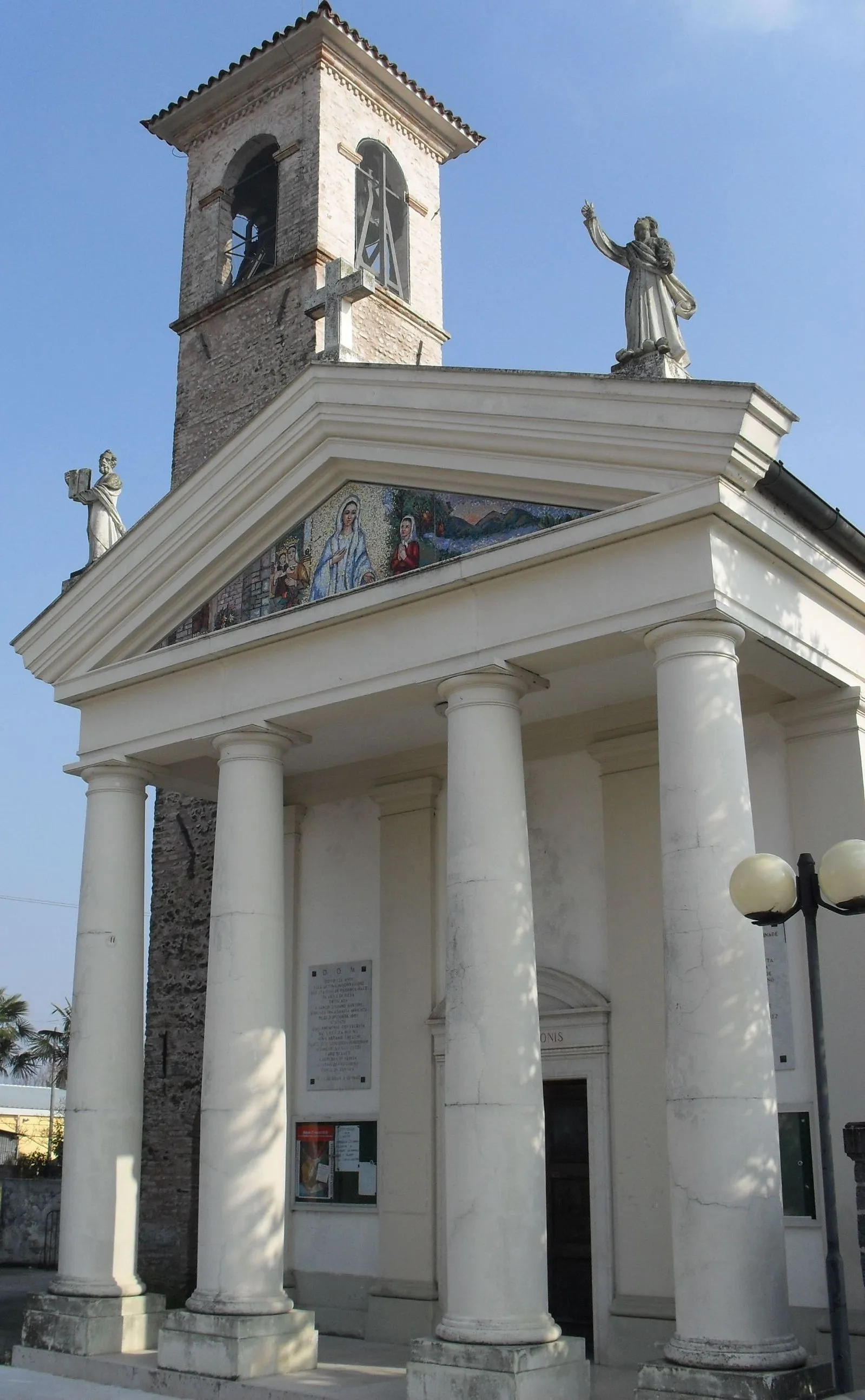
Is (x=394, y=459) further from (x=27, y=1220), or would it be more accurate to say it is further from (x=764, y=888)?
(x=27, y=1220)

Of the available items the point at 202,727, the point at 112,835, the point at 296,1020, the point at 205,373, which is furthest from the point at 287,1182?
the point at 205,373

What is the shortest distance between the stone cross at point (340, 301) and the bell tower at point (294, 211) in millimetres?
6483

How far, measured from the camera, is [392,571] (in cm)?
1095

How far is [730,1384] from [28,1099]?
49619 mm

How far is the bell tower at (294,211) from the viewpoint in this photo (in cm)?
1975

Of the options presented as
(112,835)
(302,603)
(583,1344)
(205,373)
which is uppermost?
(205,373)

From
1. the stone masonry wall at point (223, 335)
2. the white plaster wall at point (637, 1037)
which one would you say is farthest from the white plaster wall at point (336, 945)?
the stone masonry wall at point (223, 335)

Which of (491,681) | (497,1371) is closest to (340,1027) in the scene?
(491,681)

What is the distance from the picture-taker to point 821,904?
7.11 meters

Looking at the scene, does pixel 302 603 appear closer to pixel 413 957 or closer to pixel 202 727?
pixel 202 727

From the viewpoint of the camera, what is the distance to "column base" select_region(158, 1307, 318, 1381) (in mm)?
10070

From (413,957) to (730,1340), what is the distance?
5704mm

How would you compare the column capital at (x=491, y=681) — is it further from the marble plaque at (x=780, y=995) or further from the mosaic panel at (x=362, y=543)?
the marble plaque at (x=780, y=995)

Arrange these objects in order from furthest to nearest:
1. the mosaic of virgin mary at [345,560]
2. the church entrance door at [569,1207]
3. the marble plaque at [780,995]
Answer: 1. the church entrance door at [569,1207]
2. the mosaic of virgin mary at [345,560]
3. the marble plaque at [780,995]
